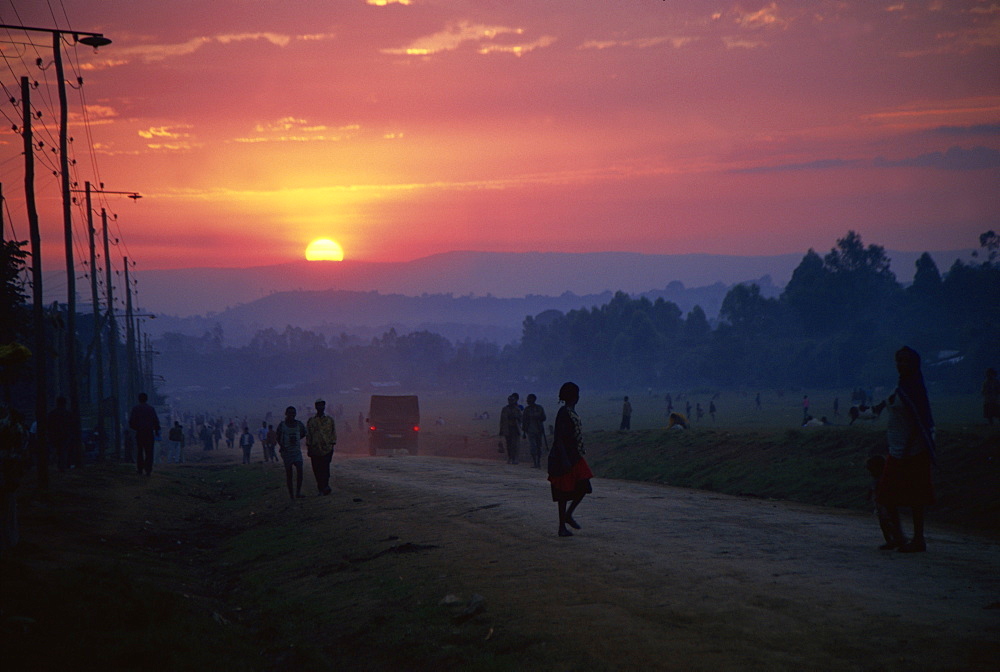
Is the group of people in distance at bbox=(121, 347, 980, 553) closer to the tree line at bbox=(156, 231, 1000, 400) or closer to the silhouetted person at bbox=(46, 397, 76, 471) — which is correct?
the silhouetted person at bbox=(46, 397, 76, 471)

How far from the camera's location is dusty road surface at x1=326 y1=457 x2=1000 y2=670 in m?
6.93

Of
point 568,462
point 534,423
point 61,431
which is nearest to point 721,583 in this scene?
point 568,462

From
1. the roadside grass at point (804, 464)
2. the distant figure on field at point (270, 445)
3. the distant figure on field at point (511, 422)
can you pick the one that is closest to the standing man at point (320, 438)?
the distant figure on field at point (511, 422)

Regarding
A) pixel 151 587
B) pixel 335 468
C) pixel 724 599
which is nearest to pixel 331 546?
pixel 151 587

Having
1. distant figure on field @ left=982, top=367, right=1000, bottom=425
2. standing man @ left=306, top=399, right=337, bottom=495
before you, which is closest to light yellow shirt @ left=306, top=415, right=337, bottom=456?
standing man @ left=306, top=399, right=337, bottom=495

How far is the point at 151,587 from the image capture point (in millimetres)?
11875

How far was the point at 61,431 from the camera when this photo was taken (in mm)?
27094

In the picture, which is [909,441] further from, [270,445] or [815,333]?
[815,333]

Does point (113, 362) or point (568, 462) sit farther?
point (113, 362)

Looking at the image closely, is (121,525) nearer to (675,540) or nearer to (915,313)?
(675,540)

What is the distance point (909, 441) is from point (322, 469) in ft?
44.8

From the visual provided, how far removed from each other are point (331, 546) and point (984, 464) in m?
13.4

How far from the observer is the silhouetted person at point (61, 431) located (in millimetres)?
27141

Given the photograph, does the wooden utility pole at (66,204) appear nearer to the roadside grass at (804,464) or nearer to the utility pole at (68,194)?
the utility pole at (68,194)
